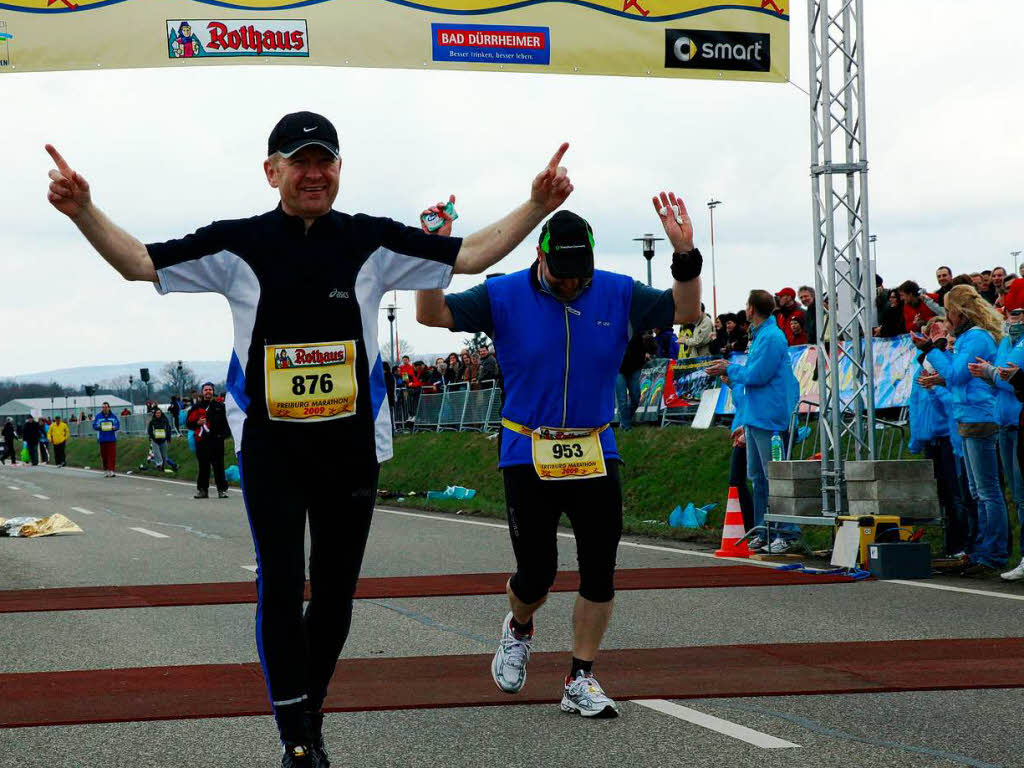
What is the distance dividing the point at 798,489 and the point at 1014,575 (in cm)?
234

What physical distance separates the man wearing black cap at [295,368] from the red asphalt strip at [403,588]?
561 cm

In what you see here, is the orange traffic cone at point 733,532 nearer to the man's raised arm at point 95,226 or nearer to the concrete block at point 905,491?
the concrete block at point 905,491

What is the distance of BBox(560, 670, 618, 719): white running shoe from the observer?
19.3 feet

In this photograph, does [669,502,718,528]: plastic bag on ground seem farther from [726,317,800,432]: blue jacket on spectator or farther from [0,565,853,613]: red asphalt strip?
[0,565,853,613]: red asphalt strip

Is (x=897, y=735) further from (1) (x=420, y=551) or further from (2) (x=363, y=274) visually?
(1) (x=420, y=551)

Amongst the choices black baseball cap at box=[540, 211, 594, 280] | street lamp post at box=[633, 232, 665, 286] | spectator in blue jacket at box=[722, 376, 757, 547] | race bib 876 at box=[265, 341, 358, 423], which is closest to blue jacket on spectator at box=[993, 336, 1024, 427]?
spectator in blue jacket at box=[722, 376, 757, 547]

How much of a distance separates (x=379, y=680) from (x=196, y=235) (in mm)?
2921

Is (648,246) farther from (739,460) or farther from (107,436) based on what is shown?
(739,460)

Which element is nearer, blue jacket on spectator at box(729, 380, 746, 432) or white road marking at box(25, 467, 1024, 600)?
white road marking at box(25, 467, 1024, 600)

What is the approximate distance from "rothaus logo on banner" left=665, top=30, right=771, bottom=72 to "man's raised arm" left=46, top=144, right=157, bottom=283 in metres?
9.75

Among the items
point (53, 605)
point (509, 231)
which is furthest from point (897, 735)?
point (53, 605)

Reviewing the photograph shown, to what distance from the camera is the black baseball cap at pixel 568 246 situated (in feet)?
19.5

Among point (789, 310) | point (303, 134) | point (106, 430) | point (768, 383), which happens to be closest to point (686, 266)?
point (303, 134)

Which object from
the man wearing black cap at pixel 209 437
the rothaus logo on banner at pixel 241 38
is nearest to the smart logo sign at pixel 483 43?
→ the rothaus logo on banner at pixel 241 38
